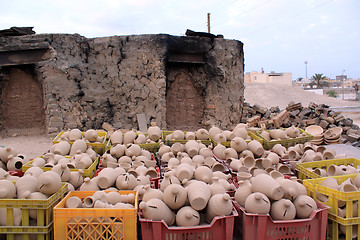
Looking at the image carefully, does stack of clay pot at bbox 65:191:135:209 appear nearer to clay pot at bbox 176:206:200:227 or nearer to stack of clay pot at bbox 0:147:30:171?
clay pot at bbox 176:206:200:227

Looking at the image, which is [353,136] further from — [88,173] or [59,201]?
[59,201]

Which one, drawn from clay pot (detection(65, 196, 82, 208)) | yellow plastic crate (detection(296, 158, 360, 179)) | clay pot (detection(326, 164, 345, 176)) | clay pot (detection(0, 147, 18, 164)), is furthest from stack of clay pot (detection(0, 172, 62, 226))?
clay pot (detection(326, 164, 345, 176))

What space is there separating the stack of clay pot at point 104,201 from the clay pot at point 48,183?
189 millimetres

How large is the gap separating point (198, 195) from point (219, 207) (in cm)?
19

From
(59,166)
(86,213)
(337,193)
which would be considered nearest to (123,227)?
→ (86,213)

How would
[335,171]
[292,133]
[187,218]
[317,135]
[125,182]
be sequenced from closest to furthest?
[187,218] → [125,182] → [335,171] → [292,133] → [317,135]

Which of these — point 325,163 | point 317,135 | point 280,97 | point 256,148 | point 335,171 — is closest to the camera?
point 335,171

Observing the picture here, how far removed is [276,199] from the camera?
2.30 meters

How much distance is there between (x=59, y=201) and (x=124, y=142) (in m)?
1.98

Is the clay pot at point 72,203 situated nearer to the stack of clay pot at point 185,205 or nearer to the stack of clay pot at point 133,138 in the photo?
the stack of clay pot at point 185,205

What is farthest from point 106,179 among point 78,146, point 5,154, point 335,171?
point 335,171

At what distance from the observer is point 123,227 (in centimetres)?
204

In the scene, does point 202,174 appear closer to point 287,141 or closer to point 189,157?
point 189,157

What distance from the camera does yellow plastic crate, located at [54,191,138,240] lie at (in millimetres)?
2016
